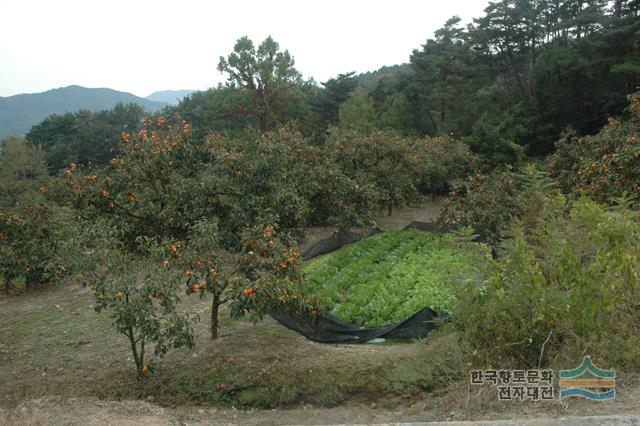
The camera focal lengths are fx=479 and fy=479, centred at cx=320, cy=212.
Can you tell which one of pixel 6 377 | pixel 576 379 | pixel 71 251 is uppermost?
pixel 71 251

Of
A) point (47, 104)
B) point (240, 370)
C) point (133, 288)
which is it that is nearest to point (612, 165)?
point (240, 370)

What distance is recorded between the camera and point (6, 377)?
6.69m

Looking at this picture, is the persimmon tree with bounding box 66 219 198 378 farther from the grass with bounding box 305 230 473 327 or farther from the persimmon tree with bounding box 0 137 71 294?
the persimmon tree with bounding box 0 137 71 294

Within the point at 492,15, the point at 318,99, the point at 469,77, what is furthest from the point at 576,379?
the point at 318,99

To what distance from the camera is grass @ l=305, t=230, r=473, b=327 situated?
7.77m

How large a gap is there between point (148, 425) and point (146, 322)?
1121 millimetres

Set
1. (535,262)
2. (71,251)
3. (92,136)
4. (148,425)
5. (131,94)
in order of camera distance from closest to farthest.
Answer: (535,262), (148,425), (71,251), (92,136), (131,94)

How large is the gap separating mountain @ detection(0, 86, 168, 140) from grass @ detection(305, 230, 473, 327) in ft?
324

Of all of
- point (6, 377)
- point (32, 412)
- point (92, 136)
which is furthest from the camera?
point (92, 136)

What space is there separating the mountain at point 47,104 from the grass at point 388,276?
3890 inches

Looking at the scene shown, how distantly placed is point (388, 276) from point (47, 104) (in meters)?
137

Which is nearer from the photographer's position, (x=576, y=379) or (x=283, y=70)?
(x=576, y=379)

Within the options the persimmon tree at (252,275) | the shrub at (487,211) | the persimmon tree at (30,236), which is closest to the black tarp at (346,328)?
the persimmon tree at (252,275)

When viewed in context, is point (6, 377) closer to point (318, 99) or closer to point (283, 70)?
point (283, 70)
